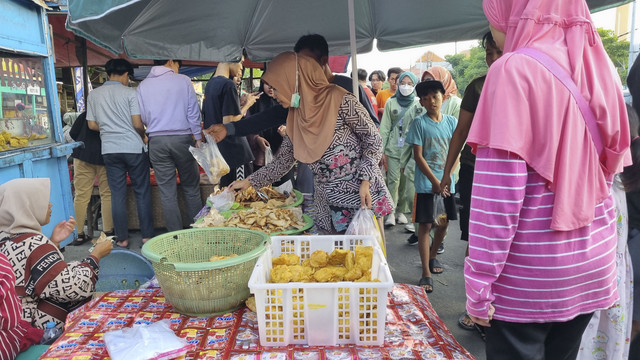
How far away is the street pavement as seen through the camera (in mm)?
2930

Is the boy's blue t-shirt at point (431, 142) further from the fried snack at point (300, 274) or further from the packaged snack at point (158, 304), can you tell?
the packaged snack at point (158, 304)

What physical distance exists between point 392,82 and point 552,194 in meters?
6.01

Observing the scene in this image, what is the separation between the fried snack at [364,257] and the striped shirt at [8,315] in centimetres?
133

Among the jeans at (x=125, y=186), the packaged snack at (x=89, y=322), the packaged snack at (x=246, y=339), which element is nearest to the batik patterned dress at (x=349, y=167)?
the packaged snack at (x=246, y=339)

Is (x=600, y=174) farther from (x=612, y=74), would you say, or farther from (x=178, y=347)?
(x=178, y=347)

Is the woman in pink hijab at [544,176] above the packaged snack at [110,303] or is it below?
above

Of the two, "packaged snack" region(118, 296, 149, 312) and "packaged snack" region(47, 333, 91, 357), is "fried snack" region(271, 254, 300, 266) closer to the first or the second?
"packaged snack" region(118, 296, 149, 312)

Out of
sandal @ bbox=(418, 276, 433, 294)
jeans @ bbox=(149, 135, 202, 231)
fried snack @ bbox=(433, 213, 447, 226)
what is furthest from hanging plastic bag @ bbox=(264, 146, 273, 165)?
sandal @ bbox=(418, 276, 433, 294)

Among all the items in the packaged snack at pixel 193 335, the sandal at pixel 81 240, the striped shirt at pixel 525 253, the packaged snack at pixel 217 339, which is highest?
the striped shirt at pixel 525 253

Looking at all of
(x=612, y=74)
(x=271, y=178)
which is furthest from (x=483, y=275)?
(x=271, y=178)

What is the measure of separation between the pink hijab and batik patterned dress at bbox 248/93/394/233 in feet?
3.77

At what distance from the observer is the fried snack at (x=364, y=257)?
1.53 meters

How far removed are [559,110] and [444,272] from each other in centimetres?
314

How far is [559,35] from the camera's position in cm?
119
